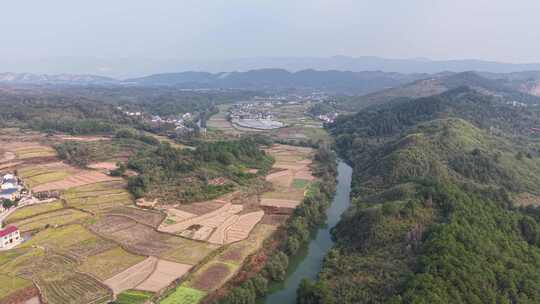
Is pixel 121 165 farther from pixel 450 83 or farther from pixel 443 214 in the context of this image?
pixel 450 83

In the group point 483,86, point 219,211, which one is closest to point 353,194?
point 219,211

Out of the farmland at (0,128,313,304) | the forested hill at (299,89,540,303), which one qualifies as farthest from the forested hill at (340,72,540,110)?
the farmland at (0,128,313,304)

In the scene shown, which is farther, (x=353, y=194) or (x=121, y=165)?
(x=121, y=165)

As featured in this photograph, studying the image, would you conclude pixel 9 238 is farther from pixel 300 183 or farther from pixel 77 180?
pixel 300 183

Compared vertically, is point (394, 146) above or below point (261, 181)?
above

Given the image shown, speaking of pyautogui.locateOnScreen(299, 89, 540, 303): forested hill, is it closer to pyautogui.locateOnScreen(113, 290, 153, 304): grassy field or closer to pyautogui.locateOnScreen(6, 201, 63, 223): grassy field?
pyautogui.locateOnScreen(113, 290, 153, 304): grassy field

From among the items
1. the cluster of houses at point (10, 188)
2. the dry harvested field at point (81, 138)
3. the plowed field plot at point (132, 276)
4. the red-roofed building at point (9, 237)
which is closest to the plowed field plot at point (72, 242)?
the red-roofed building at point (9, 237)
